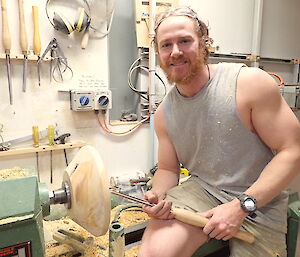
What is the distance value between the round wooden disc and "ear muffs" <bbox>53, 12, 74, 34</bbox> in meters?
1.09

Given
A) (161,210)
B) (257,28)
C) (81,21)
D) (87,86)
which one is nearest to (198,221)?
(161,210)

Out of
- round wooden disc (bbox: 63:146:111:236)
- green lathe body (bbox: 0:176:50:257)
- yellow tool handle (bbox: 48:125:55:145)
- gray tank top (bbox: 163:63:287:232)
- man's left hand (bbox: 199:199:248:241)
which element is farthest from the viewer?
yellow tool handle (bbox: 48:125:55:145)

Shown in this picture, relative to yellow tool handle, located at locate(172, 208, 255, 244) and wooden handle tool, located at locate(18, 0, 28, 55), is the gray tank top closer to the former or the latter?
yellow tool handle, located at locate(172, 208, 255, 244)

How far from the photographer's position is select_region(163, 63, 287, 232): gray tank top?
3.53 ft

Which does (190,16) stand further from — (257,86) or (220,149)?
(220,149)

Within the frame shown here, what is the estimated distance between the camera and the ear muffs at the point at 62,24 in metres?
1.68

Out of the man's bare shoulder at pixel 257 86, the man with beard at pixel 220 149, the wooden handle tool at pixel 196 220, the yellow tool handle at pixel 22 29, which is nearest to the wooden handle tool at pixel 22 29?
the yellow tool handle at pixel 22 29

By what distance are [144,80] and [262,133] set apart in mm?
1328

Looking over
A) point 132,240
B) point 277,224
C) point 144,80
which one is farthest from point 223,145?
point 144,80

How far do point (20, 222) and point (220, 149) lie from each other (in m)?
0.79

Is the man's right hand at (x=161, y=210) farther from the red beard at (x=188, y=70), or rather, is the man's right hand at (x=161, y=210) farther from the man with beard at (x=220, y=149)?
the red beard at (x=188, y=70)

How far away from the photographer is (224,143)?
111 centimetres

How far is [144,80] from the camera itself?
2.21m

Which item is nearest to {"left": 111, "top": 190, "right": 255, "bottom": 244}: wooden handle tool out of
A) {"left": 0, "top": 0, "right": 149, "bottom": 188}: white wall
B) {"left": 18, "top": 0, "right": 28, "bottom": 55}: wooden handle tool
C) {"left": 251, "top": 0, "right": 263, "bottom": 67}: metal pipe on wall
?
{"left": 0, "top": 0, "right": 149, "bottom": 188}: white wall
